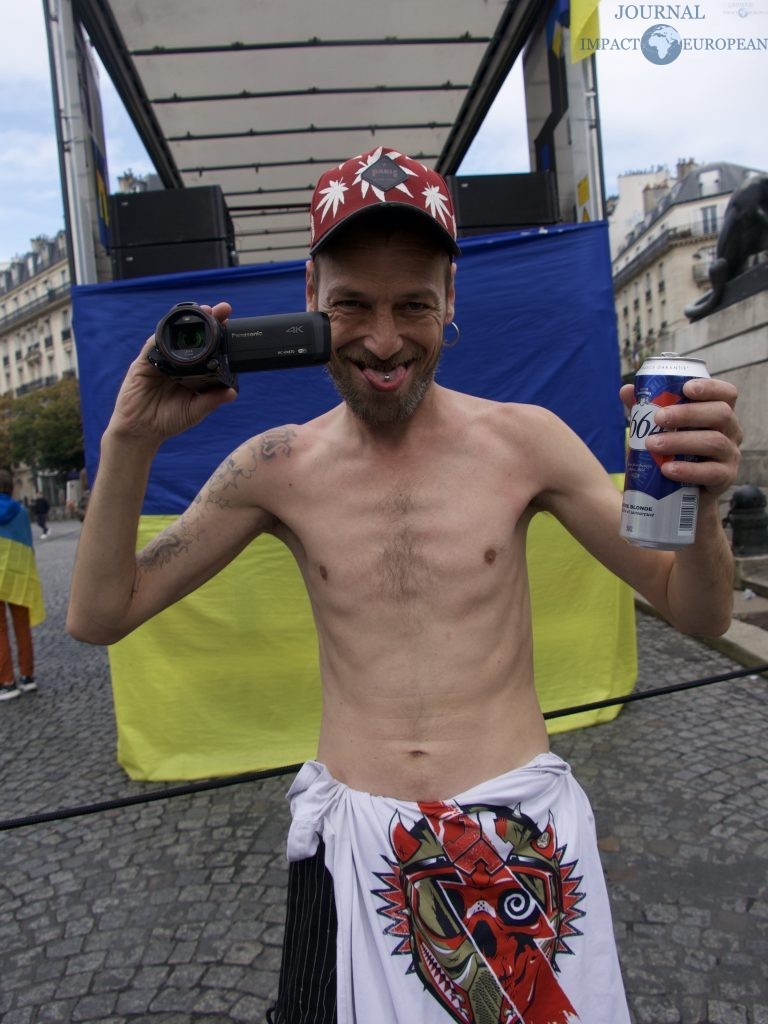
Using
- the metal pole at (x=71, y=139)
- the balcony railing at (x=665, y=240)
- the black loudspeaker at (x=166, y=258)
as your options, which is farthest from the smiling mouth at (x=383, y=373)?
the balcony railing at (x=665, y=240)

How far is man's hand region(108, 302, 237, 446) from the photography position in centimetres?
125

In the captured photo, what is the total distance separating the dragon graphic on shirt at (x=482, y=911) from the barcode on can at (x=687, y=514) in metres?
0.54

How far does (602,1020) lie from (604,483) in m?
0.90

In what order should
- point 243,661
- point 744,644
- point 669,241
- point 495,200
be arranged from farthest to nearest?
point 669,241, point 744,644, point 495,200, point 243,661

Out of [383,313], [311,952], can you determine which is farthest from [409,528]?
[311,952]

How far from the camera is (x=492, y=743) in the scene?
131cm

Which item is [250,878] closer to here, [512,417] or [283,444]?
[283,444]

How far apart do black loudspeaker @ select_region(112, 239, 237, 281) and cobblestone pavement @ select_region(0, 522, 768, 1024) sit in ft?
9.18

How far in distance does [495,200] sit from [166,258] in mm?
1951

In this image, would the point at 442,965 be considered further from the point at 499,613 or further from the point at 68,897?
the point at 68,897

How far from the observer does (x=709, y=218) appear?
50406 mm

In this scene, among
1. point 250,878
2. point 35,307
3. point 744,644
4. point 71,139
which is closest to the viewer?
point 250,878

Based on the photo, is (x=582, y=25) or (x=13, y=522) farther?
(x=13, y=522)

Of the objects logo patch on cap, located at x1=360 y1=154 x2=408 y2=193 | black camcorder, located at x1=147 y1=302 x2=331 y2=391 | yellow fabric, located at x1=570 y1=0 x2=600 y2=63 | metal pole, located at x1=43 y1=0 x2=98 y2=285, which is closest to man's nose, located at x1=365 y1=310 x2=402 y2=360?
black camcorder, located at x1=147 y1=302 x2=331 y2=391
